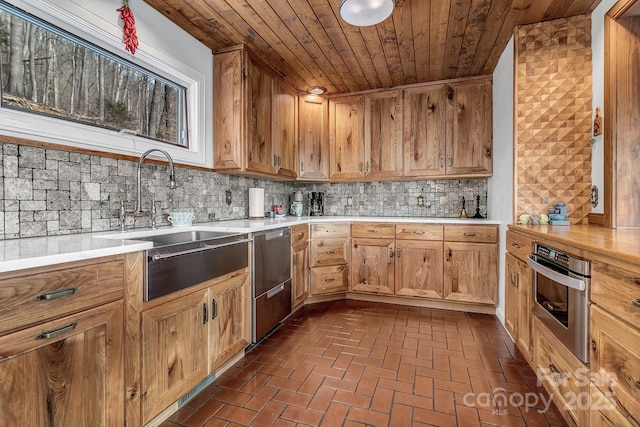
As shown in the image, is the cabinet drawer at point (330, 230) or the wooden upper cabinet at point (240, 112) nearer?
the wooden upper cabinet at point (240, 112)

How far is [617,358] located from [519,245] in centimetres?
109

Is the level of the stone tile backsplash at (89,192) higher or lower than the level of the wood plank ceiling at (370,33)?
lower

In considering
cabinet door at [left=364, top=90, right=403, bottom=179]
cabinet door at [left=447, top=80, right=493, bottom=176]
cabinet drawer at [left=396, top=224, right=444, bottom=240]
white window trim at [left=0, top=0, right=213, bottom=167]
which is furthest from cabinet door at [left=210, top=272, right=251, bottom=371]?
cabinet door at [left=447, top=80, right=493, bottom=176]

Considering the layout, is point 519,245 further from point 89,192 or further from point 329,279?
point 89,192

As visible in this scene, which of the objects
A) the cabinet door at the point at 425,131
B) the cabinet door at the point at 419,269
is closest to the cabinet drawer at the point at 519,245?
the cabinet door at the point at 419,269

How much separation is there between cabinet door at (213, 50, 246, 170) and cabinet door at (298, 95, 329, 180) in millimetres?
1146

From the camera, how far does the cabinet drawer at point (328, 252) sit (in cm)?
321

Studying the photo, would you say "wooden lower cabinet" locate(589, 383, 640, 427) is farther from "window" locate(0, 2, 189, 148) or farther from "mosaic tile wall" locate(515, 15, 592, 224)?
"window" locate(0, 2, 189, 148)

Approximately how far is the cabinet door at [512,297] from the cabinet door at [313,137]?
217 cm

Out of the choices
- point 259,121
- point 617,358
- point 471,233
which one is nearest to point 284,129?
point 259,121

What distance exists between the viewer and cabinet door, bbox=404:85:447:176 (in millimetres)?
3299

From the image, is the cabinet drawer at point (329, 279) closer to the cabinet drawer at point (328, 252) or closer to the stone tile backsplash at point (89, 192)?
the cabinet drawer at point (328, 252)

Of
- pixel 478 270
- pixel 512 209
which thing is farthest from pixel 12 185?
pixel 478 270

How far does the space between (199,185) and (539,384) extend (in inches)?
108
